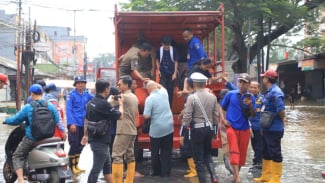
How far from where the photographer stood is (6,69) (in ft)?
133

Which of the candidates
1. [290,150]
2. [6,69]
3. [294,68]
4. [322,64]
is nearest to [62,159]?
[290,150]

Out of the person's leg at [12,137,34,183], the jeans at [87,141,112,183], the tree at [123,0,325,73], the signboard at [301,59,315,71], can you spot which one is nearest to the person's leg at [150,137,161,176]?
the jeans at [87,141,112,183]

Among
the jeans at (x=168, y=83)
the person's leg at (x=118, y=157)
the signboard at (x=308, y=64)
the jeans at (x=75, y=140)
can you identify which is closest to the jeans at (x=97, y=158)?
the person's leg at (x=118, y=157)

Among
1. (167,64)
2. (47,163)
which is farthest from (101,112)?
(167,64)

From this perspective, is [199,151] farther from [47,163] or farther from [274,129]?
[47,163]

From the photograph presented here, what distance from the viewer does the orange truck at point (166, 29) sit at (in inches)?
355

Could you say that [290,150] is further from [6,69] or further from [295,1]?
[6,69]

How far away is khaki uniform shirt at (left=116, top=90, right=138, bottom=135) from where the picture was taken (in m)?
6.92

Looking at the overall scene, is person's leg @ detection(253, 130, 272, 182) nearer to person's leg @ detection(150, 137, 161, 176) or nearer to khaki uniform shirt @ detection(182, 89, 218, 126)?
khaki uniform shirt @ detection(182, 89, 218, 126)

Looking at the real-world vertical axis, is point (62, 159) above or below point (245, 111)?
below

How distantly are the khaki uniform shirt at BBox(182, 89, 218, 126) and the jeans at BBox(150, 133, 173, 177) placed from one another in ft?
3.52

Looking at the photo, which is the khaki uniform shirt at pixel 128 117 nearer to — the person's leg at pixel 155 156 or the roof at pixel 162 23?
the person's leg at pixel 155 156

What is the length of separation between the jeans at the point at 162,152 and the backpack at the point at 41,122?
1910 millimetres

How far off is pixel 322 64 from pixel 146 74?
91.9 feet
